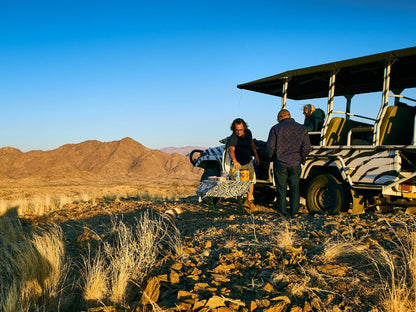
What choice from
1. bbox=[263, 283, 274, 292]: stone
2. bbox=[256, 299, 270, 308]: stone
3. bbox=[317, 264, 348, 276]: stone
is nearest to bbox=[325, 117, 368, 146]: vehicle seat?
bbox=[317, 264, 348, 276]: stone

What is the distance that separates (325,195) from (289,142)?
1.47 m

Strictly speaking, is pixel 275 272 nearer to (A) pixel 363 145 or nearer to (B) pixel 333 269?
(B) pixel 333 269

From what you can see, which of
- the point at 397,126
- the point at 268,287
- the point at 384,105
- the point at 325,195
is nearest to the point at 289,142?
the point at 325,195

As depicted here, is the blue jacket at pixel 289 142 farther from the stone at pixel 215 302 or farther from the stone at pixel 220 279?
the stone at pixel 215 302

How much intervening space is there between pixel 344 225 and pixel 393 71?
4.06 m

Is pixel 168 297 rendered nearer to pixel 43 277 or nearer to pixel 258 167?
pixel 43 277

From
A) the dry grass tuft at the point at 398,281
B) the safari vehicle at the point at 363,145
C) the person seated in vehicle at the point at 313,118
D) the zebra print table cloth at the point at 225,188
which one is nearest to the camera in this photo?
the dry grass tuft at the point at 398,281

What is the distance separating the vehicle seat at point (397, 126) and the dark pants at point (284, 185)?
66.4 inches

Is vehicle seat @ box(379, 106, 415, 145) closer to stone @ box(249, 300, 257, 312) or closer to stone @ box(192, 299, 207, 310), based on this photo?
stone @ box(249, 300, 257, 312)

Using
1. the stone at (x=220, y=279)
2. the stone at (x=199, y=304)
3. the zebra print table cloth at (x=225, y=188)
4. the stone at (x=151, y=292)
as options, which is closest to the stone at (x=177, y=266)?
the stone at (x=151, y=292)

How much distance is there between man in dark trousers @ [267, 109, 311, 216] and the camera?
6977mm

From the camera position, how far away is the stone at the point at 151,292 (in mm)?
2936

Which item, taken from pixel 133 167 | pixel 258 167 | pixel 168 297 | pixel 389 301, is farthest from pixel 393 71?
pixel 133 167

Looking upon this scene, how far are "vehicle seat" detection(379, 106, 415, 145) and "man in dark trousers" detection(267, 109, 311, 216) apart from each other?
4.52 feet
